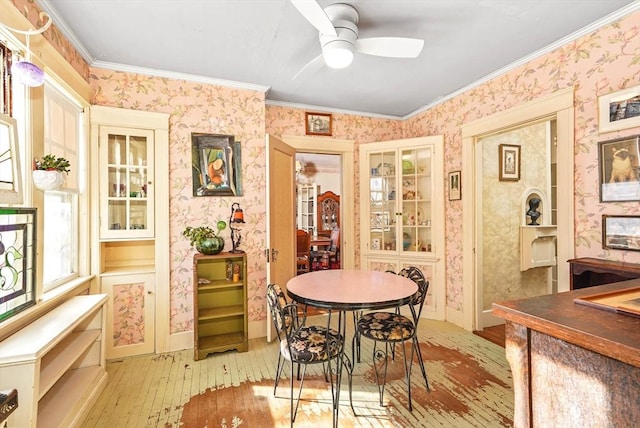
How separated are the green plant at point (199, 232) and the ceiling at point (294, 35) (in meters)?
1.50

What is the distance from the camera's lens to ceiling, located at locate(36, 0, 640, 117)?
6.61 feet

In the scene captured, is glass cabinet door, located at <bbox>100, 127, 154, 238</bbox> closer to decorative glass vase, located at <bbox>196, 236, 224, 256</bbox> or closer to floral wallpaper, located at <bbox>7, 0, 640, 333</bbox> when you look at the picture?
floral wallpaper, located at <bbox>7, 0, 640, 333</bbox>

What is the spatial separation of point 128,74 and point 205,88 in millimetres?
680

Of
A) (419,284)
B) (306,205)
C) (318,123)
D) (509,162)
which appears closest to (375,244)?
(419,284)

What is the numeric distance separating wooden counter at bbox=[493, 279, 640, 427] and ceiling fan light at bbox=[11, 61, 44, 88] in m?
2.36

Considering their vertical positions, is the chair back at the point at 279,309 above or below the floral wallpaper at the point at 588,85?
below

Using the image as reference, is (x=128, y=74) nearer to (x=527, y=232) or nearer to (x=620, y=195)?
(x=620, y=195)

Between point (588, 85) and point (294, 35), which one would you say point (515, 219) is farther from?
point (294, 35)

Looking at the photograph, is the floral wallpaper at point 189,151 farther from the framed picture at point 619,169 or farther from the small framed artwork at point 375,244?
the framed picture at point 619,169

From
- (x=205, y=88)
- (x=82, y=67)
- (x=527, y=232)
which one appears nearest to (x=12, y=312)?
(x=82, y=67)

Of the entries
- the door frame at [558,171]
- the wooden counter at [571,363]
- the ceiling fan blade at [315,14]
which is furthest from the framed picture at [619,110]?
the ceiling fan blade at [315,14]

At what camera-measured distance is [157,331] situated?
2.89 meters

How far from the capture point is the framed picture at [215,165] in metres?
3.04

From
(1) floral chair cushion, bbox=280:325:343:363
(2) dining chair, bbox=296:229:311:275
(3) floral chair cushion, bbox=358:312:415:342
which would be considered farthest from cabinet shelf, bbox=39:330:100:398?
(2) dining chair, bbox=296:229:311:275
